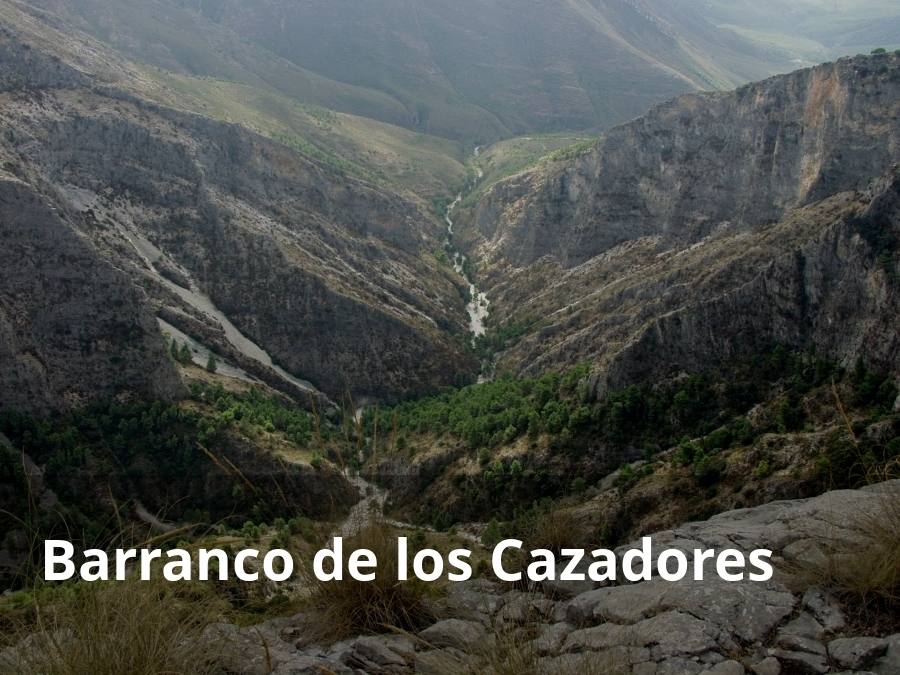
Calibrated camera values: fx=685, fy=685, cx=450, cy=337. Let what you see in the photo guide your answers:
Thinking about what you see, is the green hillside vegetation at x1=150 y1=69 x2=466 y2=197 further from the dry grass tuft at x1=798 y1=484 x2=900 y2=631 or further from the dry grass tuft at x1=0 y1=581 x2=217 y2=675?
the dry grass tuft at x1=798 y1=484 x2=900 y2=631

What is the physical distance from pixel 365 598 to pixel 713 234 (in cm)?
8415

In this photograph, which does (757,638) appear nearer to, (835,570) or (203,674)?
(835,570)

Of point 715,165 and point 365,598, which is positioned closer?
point 365,598

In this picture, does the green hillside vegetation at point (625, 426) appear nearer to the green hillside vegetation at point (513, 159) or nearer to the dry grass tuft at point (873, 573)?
the dry grass tuft at point (873, 573)

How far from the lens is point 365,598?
324 inches

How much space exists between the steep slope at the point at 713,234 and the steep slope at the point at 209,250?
1767 cm

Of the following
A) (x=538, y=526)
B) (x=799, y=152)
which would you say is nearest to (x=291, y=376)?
(x=799, y=152)

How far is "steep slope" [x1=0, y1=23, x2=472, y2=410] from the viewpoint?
8494 centimetres

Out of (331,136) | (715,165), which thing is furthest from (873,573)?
(331,136)

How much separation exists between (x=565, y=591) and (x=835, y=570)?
3.79m

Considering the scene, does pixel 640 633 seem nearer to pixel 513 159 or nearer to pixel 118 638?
pixel 118 638

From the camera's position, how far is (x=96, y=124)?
90500 millimetres

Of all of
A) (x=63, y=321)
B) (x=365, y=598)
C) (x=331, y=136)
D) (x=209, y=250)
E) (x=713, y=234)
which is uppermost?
(x=331, y=136)

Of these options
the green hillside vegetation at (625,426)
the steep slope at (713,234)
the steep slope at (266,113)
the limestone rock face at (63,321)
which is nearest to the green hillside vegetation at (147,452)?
the limestone rock face at (63,321)
